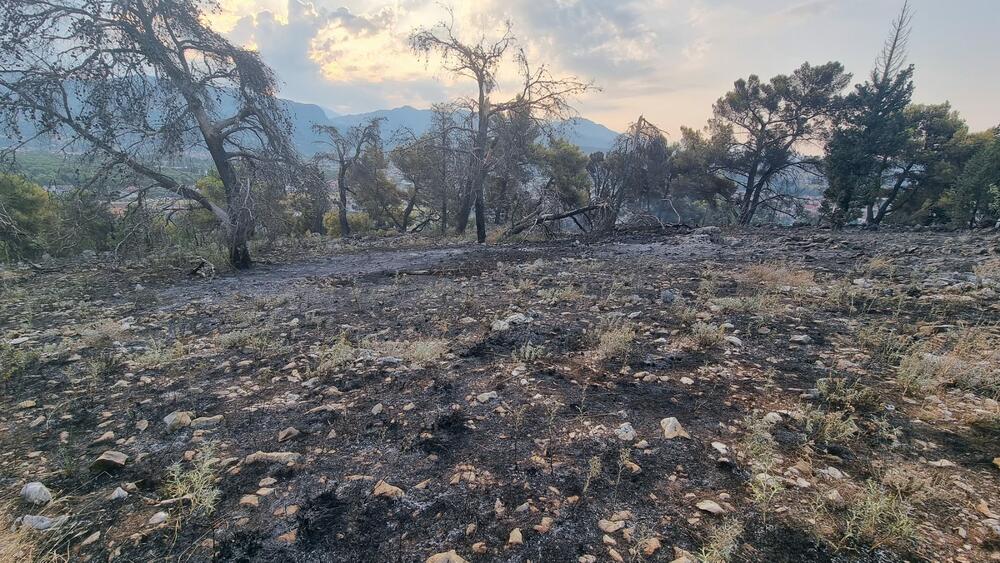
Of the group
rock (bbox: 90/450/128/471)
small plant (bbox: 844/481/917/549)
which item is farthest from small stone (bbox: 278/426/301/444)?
small plant (bbox: 844/481/917/549)

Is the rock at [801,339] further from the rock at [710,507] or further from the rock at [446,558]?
the rock at [446,558]

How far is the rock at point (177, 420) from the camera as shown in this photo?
286cm

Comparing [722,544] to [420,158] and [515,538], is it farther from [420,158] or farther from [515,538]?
[420,158]

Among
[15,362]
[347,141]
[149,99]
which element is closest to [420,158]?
[347,141]

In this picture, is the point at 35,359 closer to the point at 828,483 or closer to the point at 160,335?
the point at 160,335

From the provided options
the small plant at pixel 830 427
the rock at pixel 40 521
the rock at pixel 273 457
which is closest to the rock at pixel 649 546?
the small plant at pixel 830 427

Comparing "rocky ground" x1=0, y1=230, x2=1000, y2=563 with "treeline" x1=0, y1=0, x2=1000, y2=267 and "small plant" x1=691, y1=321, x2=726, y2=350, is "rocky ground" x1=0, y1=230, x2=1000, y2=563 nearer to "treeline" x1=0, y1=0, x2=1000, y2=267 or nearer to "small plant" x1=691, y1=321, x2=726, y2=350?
"small plant" x1=691, y1=321, x2=726, y2=350

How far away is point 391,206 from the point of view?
1036 inches

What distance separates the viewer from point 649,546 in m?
1.83

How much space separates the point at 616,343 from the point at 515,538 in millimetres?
2406

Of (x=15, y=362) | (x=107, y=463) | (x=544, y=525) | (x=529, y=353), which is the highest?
(x=529, y=353)

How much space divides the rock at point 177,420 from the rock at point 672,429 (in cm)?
334

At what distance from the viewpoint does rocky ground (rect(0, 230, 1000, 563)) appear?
6.23ft

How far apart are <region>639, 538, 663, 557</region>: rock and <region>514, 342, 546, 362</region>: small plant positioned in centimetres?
209
